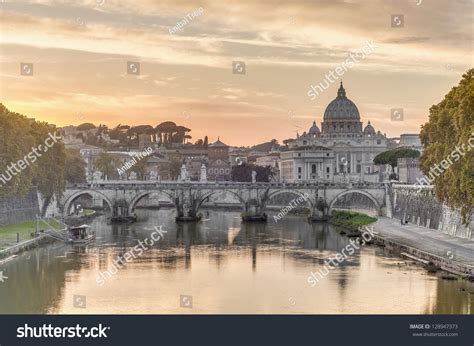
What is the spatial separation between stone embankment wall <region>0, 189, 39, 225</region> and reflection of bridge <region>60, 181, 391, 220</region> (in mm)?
11940

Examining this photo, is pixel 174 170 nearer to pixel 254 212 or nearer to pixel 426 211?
pixel 254 212

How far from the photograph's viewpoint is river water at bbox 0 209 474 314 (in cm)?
3425

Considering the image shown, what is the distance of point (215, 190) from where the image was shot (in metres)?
81.9

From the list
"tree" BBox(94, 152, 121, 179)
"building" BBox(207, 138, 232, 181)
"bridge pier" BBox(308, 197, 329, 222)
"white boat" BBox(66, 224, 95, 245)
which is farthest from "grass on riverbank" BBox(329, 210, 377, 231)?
"building" BBox(207, 138, 232, 181)

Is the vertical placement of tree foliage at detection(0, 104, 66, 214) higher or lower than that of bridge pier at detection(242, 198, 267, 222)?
higher

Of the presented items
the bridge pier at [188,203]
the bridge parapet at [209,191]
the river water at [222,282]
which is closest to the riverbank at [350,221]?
the bridge parapet at [209,191]

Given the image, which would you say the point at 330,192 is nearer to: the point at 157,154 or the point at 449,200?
the point at 449,200

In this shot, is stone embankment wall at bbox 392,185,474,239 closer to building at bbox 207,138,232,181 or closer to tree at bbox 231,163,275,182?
tree at bbox 231,163,275,182

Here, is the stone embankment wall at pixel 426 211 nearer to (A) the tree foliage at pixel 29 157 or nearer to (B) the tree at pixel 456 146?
(B) the tree at pixel 456 146

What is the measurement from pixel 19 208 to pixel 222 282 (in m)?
24.8

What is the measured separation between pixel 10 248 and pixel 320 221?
1368 inches

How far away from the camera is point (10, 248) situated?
4662cm

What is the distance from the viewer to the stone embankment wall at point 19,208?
58219 mm
